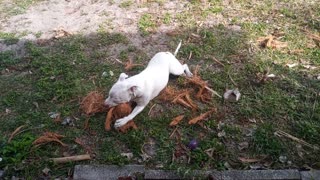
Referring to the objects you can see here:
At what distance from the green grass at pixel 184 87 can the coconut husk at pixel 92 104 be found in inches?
3.0

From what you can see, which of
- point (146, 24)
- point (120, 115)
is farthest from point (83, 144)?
point (146, 24)

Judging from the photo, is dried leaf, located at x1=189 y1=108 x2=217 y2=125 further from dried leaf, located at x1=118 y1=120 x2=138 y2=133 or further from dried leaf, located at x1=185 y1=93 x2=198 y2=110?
dried leaf, located at x1=118 y1=120 x2=138 y2=133

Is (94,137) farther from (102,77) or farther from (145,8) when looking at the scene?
(145,8)

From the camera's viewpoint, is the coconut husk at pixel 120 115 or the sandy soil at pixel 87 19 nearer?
the coconut husk at pixel 120 115

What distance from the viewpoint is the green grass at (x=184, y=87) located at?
132 inches

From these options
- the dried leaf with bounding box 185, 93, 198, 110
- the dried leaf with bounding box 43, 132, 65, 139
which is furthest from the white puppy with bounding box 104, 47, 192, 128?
the dried leaf with bounding box 43, 132, 65, 139

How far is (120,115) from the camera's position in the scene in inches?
146

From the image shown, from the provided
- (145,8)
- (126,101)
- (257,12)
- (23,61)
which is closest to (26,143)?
(126,101)

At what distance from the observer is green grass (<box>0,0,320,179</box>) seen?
335 cm

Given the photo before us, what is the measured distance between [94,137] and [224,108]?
1.54m

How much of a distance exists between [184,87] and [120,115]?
98 centimetres

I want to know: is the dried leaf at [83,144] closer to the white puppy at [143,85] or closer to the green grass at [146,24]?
the white puppy at [143,85]

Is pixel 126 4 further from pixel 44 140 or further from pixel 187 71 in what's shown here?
pixel 44 140

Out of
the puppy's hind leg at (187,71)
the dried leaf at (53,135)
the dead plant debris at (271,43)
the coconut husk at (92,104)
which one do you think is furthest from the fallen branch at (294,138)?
the dried leaf at (53,135)
